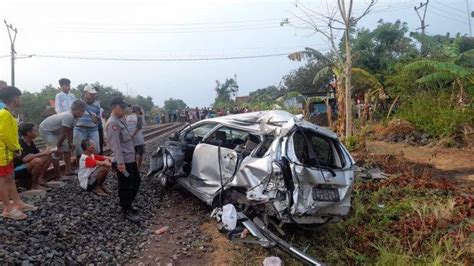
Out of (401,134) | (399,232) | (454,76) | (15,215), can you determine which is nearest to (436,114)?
(401,134)

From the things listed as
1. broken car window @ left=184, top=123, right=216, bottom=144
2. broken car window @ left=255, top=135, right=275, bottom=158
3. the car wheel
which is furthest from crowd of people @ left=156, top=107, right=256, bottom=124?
broken car window @ left=255, top=135, right=275, bottom=158

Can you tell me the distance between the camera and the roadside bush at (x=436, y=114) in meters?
13.0

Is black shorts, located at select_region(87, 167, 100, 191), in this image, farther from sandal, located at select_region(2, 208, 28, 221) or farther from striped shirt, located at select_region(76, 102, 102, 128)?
sandal, located at select_region(2, 208, 28, 221)

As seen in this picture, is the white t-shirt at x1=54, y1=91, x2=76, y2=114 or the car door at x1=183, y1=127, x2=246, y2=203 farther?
the white t-shirt at x1=54, y1=91, x2=76, y2=114

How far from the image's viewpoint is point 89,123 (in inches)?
287

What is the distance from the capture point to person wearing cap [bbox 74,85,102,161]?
7238 mm

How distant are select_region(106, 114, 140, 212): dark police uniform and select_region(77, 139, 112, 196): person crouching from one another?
0.87m

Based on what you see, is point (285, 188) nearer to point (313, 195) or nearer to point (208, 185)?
point (313, 195)

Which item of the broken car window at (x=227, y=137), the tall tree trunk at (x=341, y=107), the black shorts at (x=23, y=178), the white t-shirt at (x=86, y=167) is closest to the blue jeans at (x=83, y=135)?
the white t-shirt at (x=86, y=167)

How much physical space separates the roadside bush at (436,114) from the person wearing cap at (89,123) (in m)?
11.0

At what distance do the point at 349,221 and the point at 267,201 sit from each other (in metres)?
2.11

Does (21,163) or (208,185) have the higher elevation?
(21,163)

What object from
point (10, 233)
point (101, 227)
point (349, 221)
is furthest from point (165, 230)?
point (349, 221)

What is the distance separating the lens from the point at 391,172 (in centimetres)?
949
